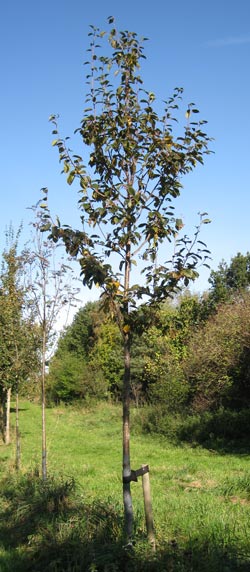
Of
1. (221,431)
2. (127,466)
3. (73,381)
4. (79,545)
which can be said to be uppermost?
(73,381)

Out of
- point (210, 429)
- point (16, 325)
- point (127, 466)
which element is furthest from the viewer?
point (210, 429)

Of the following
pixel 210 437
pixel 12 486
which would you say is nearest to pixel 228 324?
pixel 210 437

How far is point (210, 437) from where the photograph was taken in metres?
16.6

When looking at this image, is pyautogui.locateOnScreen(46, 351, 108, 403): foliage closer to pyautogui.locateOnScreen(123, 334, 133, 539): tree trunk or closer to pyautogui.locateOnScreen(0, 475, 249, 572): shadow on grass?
pyautogui.locateOnScreen(0, 475, 249, 572): shadow on grass

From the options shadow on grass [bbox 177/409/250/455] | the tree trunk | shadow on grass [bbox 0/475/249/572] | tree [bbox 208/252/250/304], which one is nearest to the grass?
shadow on grass [bbox 0/475/249/572]

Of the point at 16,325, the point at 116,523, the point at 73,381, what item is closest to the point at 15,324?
the point at 16,325

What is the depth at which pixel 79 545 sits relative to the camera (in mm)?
4641

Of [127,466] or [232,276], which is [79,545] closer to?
[127,466]

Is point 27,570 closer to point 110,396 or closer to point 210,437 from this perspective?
point 210,437

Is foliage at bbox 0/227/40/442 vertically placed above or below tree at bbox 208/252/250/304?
below

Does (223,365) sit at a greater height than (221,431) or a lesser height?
greater

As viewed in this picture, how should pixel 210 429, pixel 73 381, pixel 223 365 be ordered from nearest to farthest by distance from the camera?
pixel 210 429 → pixel 223 365 → pixel 73 381

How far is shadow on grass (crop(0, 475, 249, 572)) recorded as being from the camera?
4.08 meters

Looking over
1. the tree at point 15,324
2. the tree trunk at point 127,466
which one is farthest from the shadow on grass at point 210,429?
the tree trunk at point 127,466
